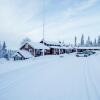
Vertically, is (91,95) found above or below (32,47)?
below

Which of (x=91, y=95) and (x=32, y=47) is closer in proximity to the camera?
(x=91, y=95)

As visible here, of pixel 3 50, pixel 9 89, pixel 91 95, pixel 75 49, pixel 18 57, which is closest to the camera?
pixel 91 95

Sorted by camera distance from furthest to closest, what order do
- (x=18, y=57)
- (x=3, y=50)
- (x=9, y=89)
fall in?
(x=3, y=50) → (x=18, y=57) → (x=9, y=89)

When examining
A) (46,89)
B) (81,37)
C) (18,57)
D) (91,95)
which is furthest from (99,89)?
(81,37)

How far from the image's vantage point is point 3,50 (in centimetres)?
8856

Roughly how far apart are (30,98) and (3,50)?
8655 cm

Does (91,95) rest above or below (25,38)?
below

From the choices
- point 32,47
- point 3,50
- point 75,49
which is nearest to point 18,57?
point 32,47

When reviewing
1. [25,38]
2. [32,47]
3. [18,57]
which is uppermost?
[25,38]

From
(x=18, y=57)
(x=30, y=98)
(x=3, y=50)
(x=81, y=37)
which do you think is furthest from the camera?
(x=81, y=37)

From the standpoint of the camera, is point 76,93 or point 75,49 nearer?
point 76,93

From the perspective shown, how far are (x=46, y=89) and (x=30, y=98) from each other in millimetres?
1498

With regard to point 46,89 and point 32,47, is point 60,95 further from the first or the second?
point 32,47

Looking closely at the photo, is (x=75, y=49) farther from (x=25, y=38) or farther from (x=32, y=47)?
(x=32, y=47)
